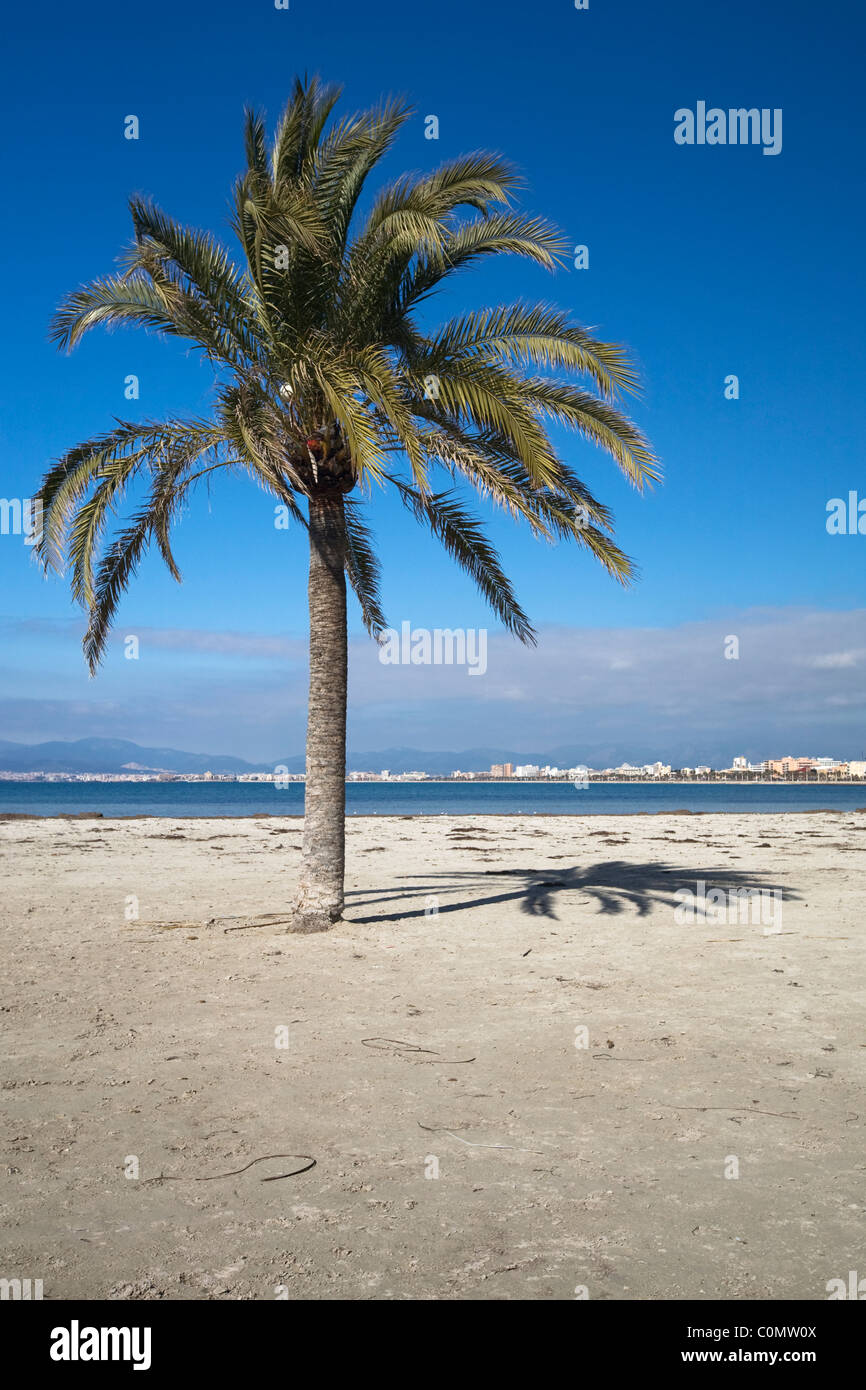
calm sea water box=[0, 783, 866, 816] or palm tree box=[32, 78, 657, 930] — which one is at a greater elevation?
palm tree box=[32, 78, 657, 930]

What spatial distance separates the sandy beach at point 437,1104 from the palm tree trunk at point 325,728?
63cm

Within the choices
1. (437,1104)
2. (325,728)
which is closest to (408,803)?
(325,728)

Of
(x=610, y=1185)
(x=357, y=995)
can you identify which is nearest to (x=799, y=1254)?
(x=610, y=1185)

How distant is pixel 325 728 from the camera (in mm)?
10922

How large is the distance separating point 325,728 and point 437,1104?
6.11 m

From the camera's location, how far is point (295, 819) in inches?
1553

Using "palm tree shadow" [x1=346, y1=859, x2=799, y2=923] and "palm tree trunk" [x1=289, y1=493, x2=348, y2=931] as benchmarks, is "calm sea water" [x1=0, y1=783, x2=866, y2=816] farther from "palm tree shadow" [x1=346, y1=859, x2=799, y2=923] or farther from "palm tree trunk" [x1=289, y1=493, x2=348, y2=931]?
"palm tree trunk" [x1=289, y1=493, x2=348, y2=931]

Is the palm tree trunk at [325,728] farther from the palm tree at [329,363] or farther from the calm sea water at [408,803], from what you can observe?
the calm sea water at [408,803]

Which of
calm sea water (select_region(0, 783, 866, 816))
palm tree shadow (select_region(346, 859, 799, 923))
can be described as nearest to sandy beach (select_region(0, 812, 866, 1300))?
palm tree shadow (select_region(346, 859, 799, 923))

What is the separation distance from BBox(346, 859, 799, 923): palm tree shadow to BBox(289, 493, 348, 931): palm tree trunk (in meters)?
0.92

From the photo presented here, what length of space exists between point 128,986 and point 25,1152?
3.89m

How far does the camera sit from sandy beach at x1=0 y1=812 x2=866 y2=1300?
140 inches
